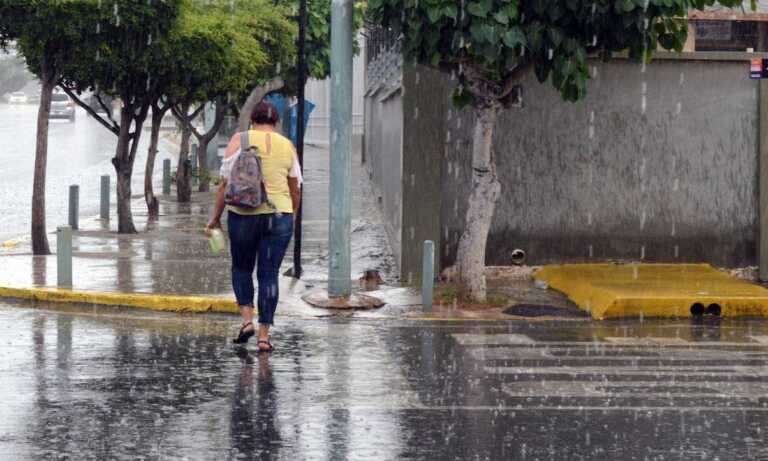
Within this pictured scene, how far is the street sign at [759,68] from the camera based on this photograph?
53.9ft

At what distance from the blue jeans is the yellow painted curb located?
2.39m

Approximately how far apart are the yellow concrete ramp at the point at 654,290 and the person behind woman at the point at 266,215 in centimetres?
400

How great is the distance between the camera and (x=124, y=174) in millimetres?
22453

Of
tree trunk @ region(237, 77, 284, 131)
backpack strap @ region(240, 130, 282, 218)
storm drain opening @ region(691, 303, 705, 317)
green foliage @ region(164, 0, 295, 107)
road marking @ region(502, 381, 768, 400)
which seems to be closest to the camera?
road marking @ region(502, 381, 768, 400)

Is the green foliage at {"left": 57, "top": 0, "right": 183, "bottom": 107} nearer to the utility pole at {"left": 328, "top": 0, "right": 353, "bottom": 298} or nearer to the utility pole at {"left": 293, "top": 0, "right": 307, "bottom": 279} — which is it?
the utility pole at {"left": 293, "top": 0, "right": 307, "bottom": 279}

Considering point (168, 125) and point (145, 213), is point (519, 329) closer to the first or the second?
point (145, 213)

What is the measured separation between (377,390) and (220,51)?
14223 mm

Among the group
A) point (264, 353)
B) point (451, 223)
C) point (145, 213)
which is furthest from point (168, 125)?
point (264, 353)

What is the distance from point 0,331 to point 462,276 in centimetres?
479

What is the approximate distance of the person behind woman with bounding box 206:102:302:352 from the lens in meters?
11.0

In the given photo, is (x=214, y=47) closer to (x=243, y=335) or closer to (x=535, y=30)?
(x=535, y=30)

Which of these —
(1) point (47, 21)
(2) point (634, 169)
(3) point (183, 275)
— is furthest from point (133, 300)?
(2) point (634, 169)

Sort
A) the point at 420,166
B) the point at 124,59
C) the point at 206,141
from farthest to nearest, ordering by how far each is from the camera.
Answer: the point at 206,141 < the point at 124,59 < the point at 420,166

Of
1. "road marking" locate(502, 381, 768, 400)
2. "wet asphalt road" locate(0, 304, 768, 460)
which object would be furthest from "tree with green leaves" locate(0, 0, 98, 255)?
"road marking" locate(502, 381, 768, 400)
